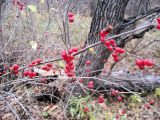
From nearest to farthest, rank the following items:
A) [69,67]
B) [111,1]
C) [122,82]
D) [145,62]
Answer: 1. [145,62]
2. [69,67]
3. [111,1]
4. [122,82]

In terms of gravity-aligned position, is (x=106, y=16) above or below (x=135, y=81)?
above

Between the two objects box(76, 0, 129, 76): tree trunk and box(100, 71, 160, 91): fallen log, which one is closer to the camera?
box(76, 0, 129, 76): tree trunk

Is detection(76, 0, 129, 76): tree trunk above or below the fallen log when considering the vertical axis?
above

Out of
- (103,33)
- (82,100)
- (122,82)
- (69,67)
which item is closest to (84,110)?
(82,100)

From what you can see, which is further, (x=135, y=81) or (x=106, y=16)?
(x=135, y=81)

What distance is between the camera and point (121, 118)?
465 cm

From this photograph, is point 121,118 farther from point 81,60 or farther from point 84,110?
point 81,60

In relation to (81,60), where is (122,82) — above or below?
below

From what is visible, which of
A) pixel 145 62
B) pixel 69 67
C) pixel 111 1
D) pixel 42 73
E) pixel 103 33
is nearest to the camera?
pixel 103 33

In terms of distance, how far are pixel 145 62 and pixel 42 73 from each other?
2.98m

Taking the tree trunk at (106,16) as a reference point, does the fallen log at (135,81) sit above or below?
below

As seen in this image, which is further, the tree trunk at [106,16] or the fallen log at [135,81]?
the fallen log at [135,81]

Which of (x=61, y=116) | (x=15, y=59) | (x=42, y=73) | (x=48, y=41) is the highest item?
(x=48, y=41)

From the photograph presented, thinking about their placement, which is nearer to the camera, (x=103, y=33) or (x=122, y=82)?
(x=103, y=33)
